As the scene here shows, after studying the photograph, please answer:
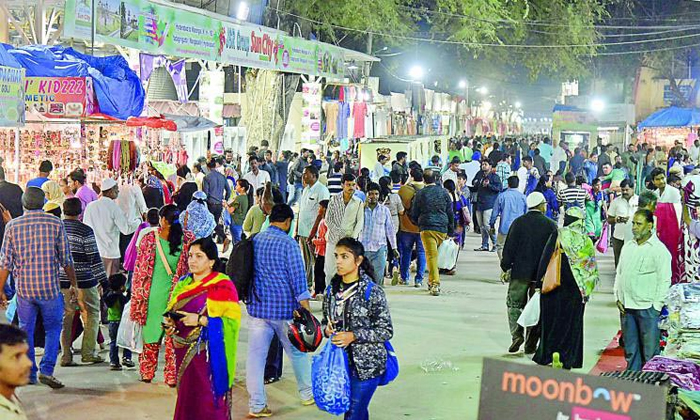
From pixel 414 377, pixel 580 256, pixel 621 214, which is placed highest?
pixel 621 214

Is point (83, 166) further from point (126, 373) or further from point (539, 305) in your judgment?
point (539, 305)

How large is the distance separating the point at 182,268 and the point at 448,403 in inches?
103

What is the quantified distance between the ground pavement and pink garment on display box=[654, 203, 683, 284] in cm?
127

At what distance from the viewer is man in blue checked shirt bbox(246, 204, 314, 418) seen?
29.8ft

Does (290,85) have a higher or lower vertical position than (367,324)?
higher

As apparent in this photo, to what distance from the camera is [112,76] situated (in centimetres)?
1603

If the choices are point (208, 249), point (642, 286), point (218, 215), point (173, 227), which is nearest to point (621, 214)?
point (642, 286)

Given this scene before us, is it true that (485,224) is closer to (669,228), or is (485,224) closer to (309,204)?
(309,204)

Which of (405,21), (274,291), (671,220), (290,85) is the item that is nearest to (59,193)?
(274,291)

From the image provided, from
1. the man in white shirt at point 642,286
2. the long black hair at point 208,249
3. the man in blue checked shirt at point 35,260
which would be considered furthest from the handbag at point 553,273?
the man in blue checked shirt at point 35,260

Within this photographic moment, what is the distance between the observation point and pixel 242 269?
9.05 m

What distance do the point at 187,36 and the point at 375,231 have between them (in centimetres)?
738

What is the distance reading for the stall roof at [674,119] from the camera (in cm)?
3844

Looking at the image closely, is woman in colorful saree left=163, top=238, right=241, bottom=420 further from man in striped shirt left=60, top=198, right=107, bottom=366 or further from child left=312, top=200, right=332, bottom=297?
child left=312, top=200, right=332, bottom=297
